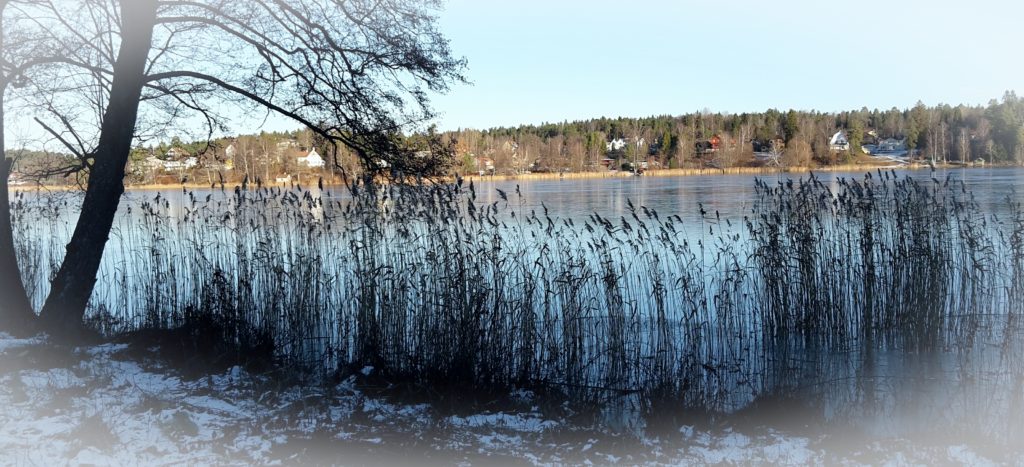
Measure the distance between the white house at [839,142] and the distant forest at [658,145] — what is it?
0.77 meters

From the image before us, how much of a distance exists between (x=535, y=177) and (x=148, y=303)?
63.3 m

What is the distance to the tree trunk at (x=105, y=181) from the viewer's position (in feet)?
24.3

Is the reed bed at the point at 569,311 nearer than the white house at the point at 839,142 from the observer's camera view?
Yes

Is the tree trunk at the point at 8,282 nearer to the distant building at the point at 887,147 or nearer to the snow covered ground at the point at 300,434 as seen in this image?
the snow covered ground at the point at 300,434

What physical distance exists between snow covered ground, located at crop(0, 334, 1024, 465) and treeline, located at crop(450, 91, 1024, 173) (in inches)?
1490

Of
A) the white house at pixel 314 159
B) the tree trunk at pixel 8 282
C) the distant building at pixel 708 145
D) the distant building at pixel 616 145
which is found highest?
the distant building at pixel 616 145

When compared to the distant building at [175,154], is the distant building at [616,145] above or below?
above

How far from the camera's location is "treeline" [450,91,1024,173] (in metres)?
58.6

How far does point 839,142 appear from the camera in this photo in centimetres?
8925

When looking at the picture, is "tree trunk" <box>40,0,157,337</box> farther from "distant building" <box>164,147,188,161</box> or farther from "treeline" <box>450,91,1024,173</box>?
"treeline" <box>450,91,1024,173</box>

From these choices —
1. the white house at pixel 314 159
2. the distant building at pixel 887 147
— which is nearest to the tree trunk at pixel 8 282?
the white house at pixel 314 159

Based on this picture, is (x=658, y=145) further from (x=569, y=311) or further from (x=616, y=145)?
(x=569, y=311)

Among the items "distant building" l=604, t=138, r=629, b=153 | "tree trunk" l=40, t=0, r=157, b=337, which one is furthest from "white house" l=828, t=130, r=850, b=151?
"tree trunk" l=40, t=0, r=157, b=337

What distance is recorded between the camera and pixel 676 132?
107250 millimetres
